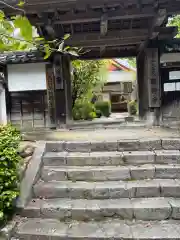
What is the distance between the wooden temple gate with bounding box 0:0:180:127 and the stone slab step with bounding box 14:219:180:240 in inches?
154

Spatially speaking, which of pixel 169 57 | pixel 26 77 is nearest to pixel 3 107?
pixel 26 77

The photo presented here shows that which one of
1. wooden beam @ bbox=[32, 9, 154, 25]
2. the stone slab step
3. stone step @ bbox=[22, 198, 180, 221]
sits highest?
wooden beam @ bbox=[32, 9, 154, 25]

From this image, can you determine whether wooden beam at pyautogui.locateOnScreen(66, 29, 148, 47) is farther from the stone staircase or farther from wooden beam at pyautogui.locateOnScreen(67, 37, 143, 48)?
the stone staircase

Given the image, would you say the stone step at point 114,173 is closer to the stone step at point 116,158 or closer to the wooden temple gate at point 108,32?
the stone step at point 116,158

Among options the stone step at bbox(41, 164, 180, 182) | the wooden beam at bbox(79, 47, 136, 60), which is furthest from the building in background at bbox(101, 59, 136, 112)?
the stone step at bbox(41, 164, 180, 182)

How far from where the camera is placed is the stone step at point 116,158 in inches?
144

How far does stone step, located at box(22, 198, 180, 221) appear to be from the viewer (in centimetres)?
280

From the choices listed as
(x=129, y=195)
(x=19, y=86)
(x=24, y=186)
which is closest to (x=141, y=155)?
(x=129, y=195)

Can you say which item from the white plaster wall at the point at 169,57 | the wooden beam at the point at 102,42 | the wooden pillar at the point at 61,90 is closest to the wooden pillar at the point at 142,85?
the white plaster wall at the point at 169,57

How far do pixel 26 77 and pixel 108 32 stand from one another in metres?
2.71

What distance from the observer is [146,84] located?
6441 millimetres

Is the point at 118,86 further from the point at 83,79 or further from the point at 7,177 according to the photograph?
the point at 7,177


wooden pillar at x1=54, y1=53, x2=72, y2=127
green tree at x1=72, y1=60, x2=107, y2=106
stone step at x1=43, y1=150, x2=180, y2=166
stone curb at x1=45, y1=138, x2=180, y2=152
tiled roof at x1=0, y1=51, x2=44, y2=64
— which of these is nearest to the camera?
stone step at x1=43, y1=150, x2=180, y2=166

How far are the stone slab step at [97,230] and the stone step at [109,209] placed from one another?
69mm
